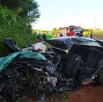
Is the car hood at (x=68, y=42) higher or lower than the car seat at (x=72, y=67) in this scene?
higher

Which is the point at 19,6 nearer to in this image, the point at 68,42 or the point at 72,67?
the point at 68,42

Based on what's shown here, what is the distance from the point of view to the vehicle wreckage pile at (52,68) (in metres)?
5.63

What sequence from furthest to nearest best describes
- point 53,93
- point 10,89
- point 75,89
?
point 75,89 → point 53,93 → point 10,89

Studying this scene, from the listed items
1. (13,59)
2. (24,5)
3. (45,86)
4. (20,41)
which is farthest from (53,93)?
(24,5)

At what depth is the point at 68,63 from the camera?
7141 millimetres

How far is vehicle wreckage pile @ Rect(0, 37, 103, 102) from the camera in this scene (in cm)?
563

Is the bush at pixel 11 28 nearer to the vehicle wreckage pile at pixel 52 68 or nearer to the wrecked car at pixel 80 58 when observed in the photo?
the vehicle wreckage pile at pixel 52 68

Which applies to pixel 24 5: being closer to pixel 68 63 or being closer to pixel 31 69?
pixel 68 63

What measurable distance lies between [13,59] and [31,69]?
466mm

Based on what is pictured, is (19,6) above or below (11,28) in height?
above

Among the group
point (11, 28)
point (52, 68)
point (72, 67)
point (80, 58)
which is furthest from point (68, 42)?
point (11, 28)

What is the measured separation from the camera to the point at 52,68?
6.34m

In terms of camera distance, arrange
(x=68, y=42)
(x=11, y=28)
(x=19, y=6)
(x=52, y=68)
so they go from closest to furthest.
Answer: (x=52, y=68) → (x=68, y=42) → (x=11, y=28) → (x=19, y=6)

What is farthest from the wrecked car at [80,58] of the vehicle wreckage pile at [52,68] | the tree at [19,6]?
the tree at [19,6]
